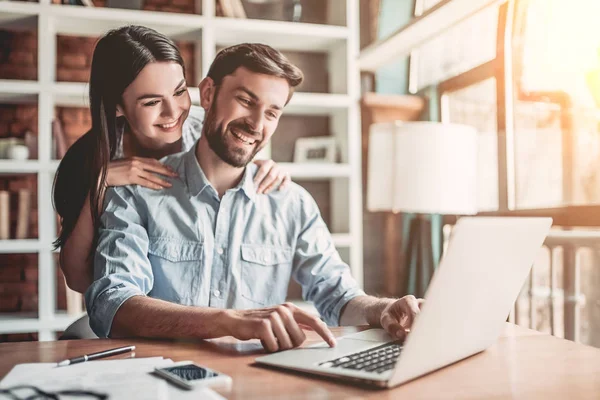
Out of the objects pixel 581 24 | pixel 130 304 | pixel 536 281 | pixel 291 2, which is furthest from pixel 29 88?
pixel 536 281

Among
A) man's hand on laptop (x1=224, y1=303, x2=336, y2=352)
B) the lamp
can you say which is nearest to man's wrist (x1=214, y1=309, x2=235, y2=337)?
man's hand on laptop (x1=224, y1=303, x2=336, y2=352)

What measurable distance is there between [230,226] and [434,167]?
0.88 metres

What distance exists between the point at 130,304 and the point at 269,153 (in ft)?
4.02

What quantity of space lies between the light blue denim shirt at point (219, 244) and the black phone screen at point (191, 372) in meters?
0.66

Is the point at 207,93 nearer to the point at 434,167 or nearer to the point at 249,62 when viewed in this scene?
the point at 249,62

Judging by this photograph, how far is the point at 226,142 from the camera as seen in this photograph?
1.85 meters

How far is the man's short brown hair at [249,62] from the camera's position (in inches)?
74.0

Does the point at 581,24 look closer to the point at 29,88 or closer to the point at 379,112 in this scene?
the point at 379,112

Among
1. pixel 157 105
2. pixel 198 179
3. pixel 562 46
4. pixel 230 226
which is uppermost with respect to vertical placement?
pixel 562 46

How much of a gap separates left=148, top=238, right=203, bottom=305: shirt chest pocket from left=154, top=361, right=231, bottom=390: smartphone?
76 cm

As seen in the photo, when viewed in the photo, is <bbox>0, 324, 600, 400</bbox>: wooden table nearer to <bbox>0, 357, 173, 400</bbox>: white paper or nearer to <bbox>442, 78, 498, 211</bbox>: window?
<bbox>0, 357, 173, 400</bbox>: white paper

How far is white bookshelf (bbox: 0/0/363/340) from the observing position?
2369 millimetres

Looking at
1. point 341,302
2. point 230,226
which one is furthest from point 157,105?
point 341,302

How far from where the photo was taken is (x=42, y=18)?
2355mm
